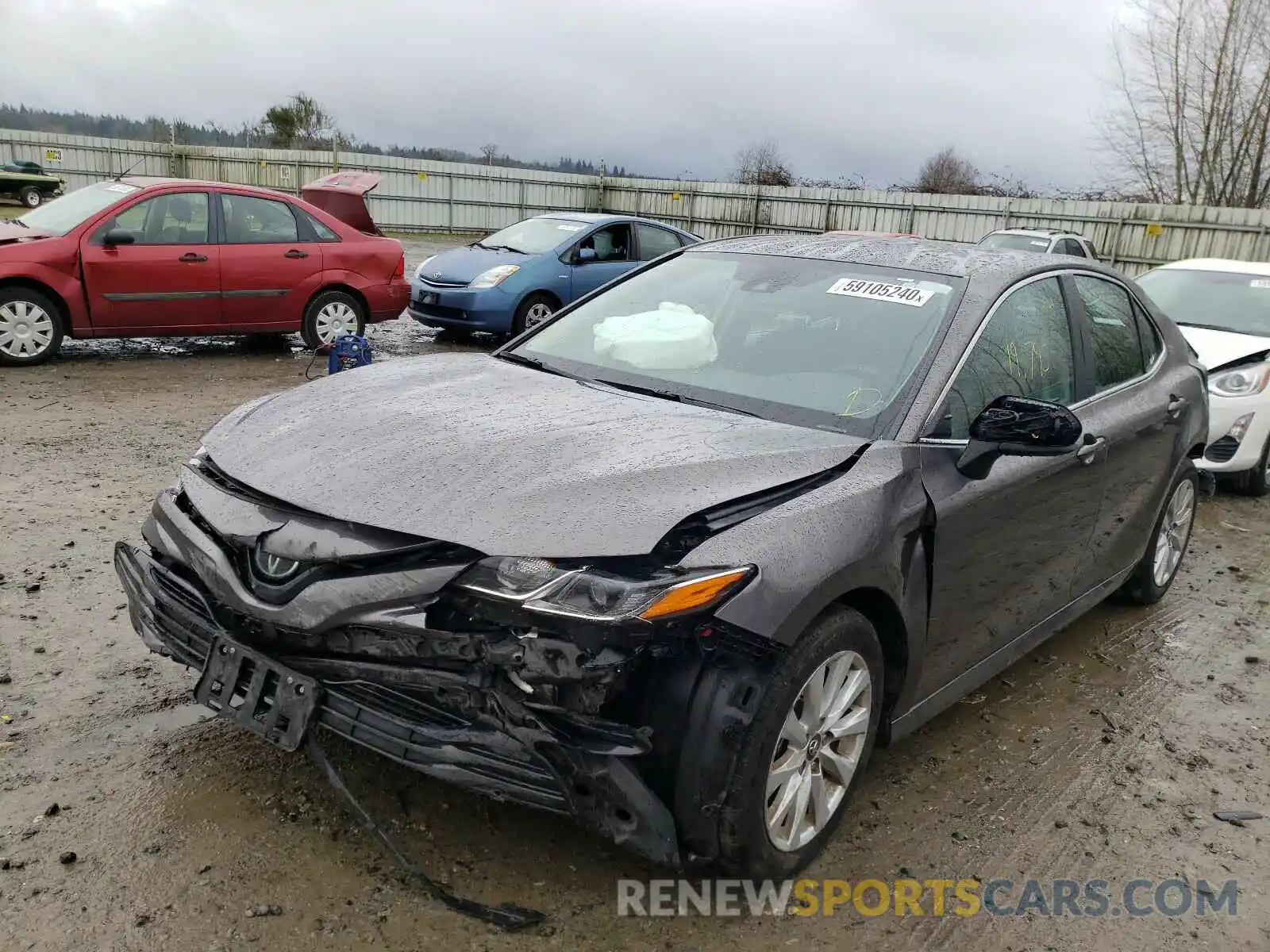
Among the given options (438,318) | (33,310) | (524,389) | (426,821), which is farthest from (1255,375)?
(33,310)

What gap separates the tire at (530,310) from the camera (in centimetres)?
1099

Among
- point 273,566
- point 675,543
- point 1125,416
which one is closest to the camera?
point 675,543

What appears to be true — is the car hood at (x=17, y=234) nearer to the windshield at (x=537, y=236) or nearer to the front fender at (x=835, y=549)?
the windshield at (x=537, y=236)

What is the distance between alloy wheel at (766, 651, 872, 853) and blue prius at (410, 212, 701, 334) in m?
8.29

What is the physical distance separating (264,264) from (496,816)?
7.79 m

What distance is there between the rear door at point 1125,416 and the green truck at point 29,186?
25113 mm

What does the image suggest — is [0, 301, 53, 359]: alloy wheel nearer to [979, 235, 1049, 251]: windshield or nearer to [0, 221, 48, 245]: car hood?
[0, 221, 48, 245]: car hood

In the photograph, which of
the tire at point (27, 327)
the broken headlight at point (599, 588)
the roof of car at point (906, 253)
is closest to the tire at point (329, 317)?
the tire at point (27, 327)

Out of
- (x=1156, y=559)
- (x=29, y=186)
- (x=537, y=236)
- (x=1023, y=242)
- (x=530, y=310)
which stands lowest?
(x=1156, y=559)

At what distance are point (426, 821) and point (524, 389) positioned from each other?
1.39m

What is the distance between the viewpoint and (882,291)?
11.4 feet

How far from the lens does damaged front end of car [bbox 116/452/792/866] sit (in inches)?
87.9

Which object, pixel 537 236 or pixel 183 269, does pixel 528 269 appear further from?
pixel 183 269

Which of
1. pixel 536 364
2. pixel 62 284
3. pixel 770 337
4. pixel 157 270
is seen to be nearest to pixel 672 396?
pixel 770 337
